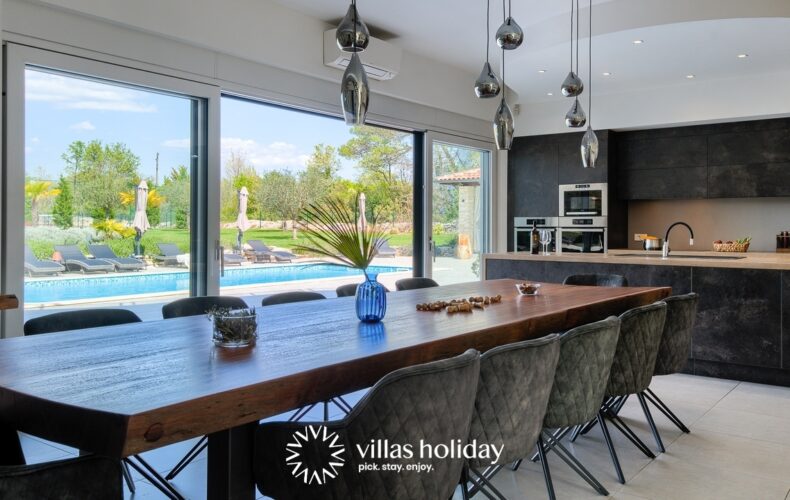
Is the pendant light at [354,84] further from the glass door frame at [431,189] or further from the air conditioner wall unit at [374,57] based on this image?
the glass door frame at [431,189]

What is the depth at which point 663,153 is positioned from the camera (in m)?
7.13

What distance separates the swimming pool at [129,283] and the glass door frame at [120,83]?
0.12 meters

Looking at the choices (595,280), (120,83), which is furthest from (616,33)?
(120,83)

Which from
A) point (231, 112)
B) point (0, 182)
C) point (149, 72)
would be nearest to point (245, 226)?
point (231, 112)

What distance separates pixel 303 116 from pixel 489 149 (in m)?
2.89

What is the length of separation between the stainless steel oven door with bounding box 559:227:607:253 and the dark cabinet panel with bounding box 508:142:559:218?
29 centimetres

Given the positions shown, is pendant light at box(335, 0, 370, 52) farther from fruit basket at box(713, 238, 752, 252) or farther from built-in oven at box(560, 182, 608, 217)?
fruit basket at box(713, 238, 752, 252)

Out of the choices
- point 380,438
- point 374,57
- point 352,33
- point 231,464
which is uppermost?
point 374,57

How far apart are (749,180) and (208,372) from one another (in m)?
6.50

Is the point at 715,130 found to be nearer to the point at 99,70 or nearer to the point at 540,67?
the point at 540,67

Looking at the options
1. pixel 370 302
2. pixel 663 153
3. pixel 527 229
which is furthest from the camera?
pixel 527 229

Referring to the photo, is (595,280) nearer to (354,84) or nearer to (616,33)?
(616,33)

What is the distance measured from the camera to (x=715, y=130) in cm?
677

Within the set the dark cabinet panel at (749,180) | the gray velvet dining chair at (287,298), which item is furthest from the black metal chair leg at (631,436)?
the dark cabinet panel at (749,180)
